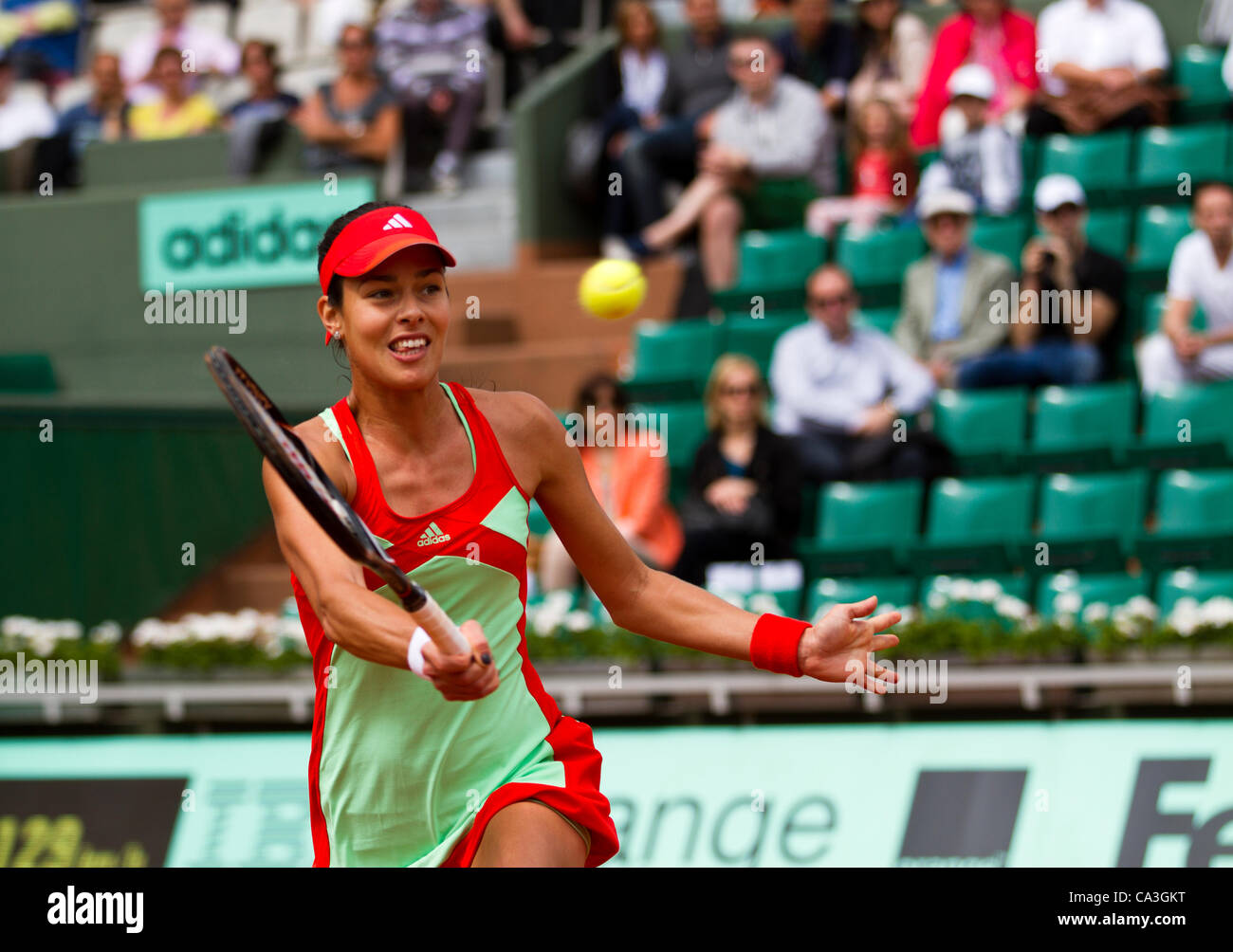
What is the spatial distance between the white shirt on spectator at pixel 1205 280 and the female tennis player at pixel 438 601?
5.77m

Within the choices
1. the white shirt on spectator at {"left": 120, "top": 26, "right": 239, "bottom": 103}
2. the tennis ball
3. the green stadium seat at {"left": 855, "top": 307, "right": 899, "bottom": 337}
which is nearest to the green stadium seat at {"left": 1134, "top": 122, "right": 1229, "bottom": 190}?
the green stadium seat at {"left": 855, "top": 307, "right": 899, "bottom": 337}

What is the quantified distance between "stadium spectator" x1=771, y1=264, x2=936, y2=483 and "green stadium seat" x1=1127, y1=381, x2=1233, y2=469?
1059 millimetres

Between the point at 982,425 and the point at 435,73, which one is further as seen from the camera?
the point at 435,73

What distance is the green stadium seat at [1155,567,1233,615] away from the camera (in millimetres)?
7320

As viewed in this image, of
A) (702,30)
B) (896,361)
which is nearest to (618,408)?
(896,361)

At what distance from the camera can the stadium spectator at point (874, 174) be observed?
32.5 feet

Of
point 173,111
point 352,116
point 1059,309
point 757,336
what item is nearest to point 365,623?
point 1059,309

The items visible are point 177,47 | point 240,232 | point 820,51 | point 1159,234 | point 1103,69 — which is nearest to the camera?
point 1159,234

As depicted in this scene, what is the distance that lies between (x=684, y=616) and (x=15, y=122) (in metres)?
10.9

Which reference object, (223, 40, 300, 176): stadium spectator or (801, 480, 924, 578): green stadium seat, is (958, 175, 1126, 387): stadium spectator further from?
(223, 40, 300, 176): stadium spectator

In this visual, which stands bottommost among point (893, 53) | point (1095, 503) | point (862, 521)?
point (862, 521)

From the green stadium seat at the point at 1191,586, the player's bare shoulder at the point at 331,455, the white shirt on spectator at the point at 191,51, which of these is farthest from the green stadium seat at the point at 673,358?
the player's bare shoulder at the point at 331,455

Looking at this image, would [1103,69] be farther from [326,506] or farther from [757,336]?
[326,506]

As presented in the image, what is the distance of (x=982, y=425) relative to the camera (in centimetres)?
862
